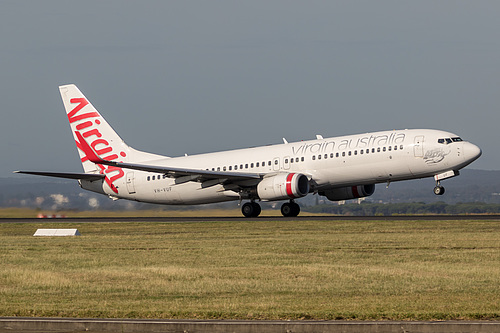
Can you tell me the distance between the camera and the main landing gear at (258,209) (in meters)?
46.0

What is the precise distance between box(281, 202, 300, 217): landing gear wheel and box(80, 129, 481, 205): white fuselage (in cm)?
248

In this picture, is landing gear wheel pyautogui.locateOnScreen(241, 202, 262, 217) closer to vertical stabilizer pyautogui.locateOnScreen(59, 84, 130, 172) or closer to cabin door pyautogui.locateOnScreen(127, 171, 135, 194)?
cabin door pyautogui.locateOnScreen(127, 171, 135, 194)

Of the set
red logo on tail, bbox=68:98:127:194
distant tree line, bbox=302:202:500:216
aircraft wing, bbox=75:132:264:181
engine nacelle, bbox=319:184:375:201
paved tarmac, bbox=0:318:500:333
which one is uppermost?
red logo on tail, bbox=68:98:127:194

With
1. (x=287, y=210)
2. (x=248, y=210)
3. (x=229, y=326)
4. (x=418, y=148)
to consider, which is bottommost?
(x=229, y=326)

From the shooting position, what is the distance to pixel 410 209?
67.4 metres

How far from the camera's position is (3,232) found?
1454 inches

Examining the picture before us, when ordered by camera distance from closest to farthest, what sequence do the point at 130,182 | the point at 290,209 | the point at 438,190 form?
the point at 438,190 → the point at 290,209 → the point at 130,182

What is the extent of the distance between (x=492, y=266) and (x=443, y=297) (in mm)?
5512

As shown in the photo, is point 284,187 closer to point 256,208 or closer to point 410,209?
point 256,208

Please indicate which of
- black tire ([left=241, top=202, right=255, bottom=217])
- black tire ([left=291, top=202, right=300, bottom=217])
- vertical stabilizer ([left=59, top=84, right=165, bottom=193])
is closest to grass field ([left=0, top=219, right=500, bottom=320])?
black tire ([left=241, top=202, right=255, bottom=217])

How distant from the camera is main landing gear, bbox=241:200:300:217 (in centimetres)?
4597

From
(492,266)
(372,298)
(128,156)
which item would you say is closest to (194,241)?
(492,266)

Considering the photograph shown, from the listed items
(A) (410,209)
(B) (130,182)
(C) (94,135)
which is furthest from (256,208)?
(A) (410,209)

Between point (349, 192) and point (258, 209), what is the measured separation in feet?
18.2
